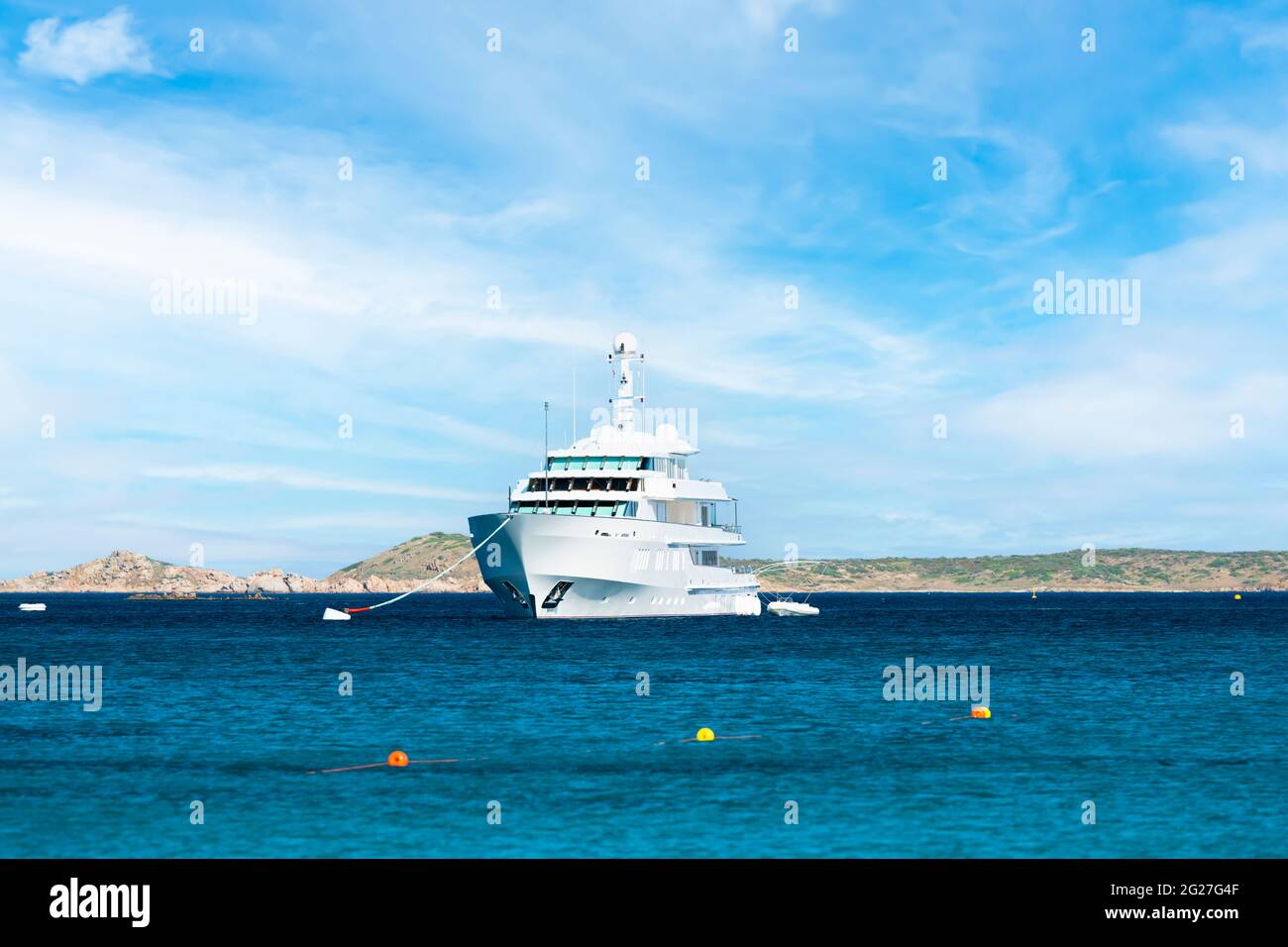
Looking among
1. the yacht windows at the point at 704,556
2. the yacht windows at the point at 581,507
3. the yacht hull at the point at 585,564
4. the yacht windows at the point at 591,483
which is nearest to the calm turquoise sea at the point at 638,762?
the yacht hull at the point at 585,564

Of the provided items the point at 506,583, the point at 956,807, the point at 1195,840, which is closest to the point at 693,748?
the point at 956,807

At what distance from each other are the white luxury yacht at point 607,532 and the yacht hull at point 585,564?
7cm

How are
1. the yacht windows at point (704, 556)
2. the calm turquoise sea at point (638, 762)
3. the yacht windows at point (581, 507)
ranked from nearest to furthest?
the calm turquoise sea at point (638, 762) < the yacht windows at point (581, 507) < the yacht windows at point (704, 556)

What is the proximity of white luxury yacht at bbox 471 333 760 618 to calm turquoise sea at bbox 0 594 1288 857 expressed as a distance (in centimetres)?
1520

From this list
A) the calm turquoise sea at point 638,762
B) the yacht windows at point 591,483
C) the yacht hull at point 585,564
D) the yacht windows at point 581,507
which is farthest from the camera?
the yacht windows at point 591,483

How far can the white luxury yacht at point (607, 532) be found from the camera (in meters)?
81.1

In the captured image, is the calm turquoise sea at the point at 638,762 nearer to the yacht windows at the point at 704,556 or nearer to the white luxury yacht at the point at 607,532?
the white luxury yacht at the point at 607,532

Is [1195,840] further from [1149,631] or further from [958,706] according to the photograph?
[1149,631]

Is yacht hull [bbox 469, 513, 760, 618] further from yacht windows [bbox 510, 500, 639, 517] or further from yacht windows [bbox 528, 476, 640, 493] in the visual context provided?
yacht windows [bbox 528, 476, 640, 493]

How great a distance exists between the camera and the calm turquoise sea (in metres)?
23.4

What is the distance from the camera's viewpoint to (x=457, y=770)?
30.5 m

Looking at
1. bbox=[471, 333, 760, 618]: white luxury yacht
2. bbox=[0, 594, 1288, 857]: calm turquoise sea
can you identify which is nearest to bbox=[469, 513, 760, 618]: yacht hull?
bbox=[471, 333, 760, 618]: white luxury yacht

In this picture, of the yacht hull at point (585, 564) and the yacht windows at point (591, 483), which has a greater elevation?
the yacht windows at point (591, 483)

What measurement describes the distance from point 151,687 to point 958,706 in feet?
110
